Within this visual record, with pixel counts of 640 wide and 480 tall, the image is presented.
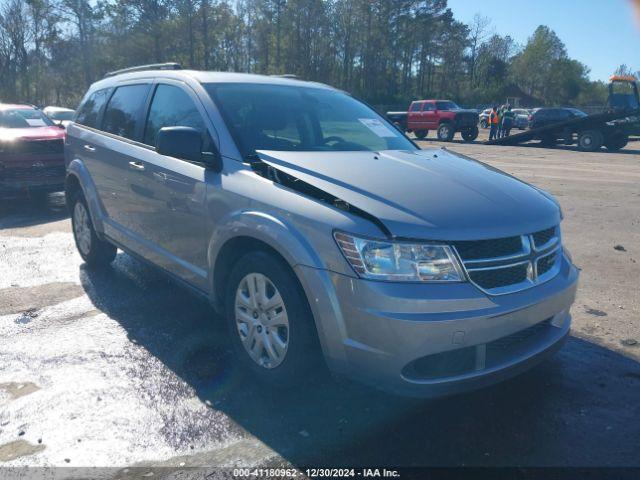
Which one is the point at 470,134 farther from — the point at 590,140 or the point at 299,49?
the point at 299,49

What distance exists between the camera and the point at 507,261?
2865 mm

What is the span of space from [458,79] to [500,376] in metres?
83.7

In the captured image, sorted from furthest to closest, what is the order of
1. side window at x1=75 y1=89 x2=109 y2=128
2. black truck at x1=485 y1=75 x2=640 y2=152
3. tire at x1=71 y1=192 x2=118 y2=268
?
black truck at x1=485 y1=75 x2=640 y2=152 → tire at x1=71 y1=192 x2=118 y2=268 → side window at x1=75 y1=89 x2=109 y2=128

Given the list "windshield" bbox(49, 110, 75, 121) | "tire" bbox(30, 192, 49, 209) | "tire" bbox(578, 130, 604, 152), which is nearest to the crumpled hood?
"tire" bbox(30, 192, 49, 209)

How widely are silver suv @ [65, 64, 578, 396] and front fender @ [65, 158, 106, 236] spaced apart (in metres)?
0.87

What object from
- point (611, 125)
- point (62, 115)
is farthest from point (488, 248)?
point (611, 125)

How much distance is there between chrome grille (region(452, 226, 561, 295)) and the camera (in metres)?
2.76

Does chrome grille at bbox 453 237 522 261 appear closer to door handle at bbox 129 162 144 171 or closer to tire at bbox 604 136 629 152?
door handle at bbox 129 162 144 171

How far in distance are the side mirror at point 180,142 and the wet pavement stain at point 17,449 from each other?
6.02ft

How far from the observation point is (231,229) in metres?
3.37

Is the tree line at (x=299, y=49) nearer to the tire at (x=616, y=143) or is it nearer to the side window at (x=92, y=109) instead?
the tire at (x=616, y=143)

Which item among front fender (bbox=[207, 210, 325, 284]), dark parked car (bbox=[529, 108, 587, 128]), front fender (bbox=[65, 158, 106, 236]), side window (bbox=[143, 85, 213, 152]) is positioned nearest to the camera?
front fender (bbox=[207, 210, 325, 284])

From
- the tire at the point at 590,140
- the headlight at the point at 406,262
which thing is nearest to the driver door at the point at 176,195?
the headlight at the point at 406,262

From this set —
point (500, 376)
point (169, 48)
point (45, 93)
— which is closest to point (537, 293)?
point (500, 376)
